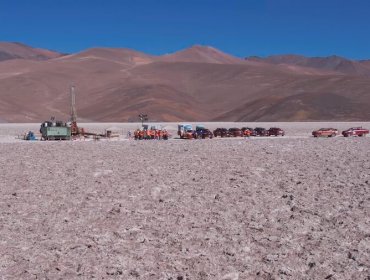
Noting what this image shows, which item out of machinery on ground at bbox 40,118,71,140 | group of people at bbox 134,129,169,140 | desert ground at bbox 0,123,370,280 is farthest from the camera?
group of people at bbox 134,129,169,140

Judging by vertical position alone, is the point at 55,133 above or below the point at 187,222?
above

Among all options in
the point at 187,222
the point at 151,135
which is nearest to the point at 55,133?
the point at 151,135

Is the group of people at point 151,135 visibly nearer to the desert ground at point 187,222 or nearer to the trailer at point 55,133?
the trailer at point 55,133

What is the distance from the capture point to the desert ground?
1002cm

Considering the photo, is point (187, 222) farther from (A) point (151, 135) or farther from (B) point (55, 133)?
(B) point (55, 133)

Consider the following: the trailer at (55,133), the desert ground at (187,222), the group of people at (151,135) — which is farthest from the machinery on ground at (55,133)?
the desert ground at (187,222)

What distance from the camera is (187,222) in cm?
1266

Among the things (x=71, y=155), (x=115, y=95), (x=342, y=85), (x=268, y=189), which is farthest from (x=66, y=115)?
(x=268, y=189)

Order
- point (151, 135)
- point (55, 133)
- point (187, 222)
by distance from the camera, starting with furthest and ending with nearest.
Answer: point (151, 135) → point (55, 133) → point (187, 222)

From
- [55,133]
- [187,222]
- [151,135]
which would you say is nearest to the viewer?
[187,222]

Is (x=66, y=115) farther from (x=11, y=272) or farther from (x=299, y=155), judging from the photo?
(x=11, y=272)

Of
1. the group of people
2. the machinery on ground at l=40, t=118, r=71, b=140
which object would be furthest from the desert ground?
the group of people

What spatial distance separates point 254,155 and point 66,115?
492 ft

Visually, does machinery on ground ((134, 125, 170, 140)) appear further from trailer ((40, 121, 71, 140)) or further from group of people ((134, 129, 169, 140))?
trailer ((40, 121, 71, 140))
